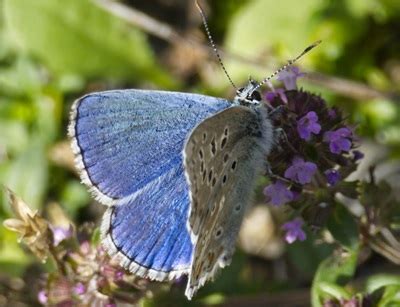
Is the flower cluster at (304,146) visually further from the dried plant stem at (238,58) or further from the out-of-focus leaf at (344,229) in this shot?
the dried plant stem at (238,58)

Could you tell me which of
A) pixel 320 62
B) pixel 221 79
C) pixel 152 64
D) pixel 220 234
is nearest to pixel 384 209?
pixel 220 234

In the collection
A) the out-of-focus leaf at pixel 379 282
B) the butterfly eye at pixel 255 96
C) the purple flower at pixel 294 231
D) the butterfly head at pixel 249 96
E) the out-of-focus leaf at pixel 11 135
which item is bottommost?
the out-of-focus leaf at pixel 379 282

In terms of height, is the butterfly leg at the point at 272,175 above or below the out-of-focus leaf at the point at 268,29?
above

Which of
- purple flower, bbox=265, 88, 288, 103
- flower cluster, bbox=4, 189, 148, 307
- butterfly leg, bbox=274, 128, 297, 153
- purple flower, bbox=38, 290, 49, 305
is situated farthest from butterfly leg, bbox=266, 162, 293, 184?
purple flower, bbox=38, 290, 49, 305

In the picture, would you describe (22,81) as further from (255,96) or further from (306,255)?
(255,96)

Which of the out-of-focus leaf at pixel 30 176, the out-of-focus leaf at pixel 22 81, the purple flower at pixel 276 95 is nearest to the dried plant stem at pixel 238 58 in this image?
the out-of-focus leaf at pixel 22 81

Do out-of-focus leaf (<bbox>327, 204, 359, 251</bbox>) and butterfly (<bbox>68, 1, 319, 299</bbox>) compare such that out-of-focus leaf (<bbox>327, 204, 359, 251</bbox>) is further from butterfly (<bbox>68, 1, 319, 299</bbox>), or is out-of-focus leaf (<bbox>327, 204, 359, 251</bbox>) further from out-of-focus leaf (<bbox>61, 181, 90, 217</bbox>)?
out-of-focus leaf (<bbox>61, 181, 90, 217</bbox>)
